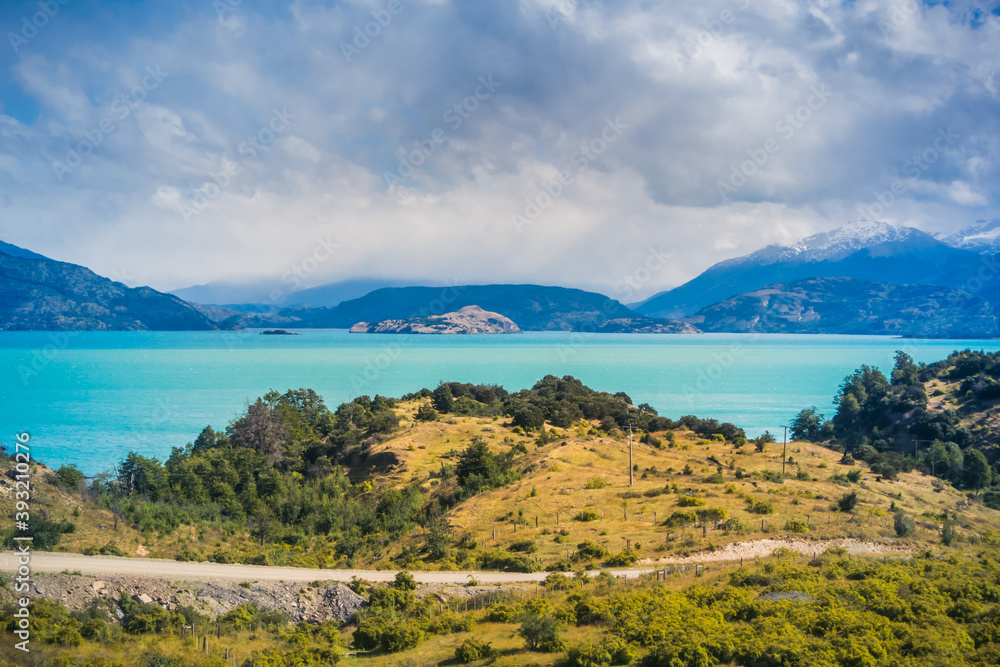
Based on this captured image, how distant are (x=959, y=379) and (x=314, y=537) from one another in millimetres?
115850

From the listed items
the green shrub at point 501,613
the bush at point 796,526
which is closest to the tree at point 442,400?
the bush at point 796,526

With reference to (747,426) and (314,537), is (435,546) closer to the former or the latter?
(314,537)

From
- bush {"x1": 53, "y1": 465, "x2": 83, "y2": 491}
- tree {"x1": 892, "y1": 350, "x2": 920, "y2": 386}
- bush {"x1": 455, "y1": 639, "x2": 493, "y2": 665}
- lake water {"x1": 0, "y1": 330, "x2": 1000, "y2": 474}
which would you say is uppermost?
tree {"x1": 892, "y1": 350, "x2": 920, "y2": 386}

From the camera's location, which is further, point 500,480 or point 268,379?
point 268,379

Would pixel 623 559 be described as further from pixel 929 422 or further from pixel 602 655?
pixel 929 422

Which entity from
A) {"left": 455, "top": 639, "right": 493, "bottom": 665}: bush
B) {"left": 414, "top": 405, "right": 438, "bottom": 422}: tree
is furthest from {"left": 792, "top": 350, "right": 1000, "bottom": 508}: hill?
{"left": 455, "top": 639, "right": 493, "bottom": 665}: bush

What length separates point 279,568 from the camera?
29984 mm

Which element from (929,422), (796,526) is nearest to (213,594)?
(796,526)

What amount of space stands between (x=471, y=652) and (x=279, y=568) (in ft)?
45.5

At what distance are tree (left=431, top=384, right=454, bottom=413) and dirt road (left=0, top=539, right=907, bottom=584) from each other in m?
55.7

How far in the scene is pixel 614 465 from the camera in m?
54.7

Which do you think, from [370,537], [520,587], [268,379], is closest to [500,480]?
[370,537]

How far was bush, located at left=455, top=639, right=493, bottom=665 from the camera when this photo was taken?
66.6 ft

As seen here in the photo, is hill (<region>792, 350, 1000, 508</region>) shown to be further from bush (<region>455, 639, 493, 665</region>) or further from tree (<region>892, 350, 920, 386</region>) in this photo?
bush (<region>455, 639, 493, 665</region>)
